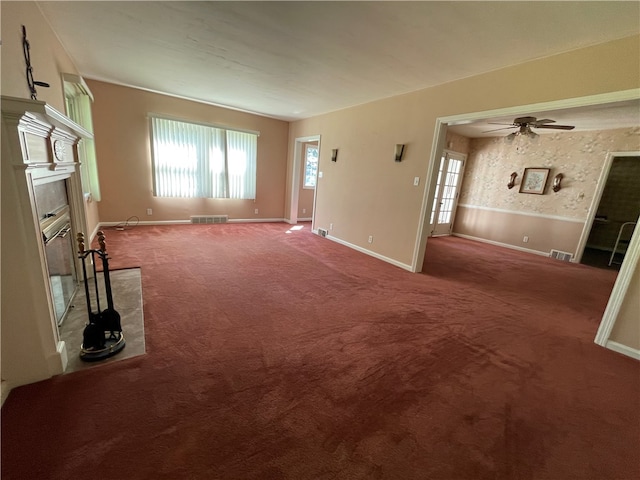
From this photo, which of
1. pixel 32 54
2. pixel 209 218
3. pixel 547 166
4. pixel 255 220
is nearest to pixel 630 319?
pixel 547 166

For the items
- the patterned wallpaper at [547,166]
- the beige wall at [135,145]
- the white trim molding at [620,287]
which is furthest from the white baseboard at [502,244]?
the beige wall at [135,145]

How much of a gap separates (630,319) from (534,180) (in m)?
4.61

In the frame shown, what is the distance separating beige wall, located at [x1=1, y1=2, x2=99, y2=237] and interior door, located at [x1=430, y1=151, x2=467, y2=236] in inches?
268

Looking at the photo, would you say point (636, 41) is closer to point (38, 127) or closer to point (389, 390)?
point (389, 390)

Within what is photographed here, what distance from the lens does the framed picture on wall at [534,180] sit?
18.8 feet

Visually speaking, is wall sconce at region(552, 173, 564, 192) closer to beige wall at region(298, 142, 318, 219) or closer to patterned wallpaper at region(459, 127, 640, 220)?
patterned wallpaper at region(459, 127, 640, 220)

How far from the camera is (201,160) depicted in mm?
5688

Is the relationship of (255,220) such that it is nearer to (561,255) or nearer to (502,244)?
(502,244)

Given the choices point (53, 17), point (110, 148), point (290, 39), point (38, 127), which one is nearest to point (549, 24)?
point (290, 39)

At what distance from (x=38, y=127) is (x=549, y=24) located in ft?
12.0

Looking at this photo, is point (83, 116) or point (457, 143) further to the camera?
point (457, 143)

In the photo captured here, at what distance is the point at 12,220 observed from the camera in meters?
1.36

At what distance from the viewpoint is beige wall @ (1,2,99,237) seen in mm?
1678

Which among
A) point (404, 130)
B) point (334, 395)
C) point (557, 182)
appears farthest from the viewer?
point (557, 182)
